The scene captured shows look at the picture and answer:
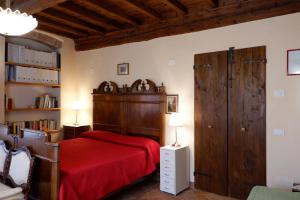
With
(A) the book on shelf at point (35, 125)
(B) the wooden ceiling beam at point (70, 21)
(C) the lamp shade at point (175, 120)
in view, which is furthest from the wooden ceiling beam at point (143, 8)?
(A) the book on shelf at point (35, 125)

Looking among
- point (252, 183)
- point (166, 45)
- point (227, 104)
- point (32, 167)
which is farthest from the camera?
point (166, 45)

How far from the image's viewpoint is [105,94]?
4562 mm

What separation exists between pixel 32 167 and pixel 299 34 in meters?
3.36

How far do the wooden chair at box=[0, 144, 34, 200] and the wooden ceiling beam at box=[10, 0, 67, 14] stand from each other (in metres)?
1.67

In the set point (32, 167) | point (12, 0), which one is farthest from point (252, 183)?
point (12, 0)

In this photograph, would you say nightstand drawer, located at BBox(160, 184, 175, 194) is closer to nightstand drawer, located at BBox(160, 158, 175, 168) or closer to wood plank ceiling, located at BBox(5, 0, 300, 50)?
nightstand drawer, located at BBox(160, 158, 175, 168)

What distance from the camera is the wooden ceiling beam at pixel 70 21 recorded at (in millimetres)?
3716

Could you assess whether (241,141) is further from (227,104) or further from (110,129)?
(110,129)

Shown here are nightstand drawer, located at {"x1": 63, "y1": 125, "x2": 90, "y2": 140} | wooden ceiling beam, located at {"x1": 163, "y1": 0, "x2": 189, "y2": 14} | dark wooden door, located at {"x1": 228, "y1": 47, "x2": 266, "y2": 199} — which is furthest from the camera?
nightstand drawer, located at {"x1": 63, "y1": 125, "x2": 90, "y2": 140}

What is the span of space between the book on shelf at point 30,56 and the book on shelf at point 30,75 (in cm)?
13

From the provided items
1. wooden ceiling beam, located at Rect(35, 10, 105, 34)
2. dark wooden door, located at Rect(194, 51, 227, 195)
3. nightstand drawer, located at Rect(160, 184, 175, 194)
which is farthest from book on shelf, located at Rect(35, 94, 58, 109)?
dark wooden door, located at Rect(194, 51, 227, 195)

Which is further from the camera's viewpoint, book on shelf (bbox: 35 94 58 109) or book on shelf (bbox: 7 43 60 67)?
book on shelf (bbox: 35 94 58 109)

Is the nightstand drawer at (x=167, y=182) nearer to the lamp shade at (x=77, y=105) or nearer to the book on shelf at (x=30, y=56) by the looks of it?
the lamp shade at (x=77, y=105)

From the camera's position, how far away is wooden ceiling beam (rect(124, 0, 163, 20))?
3245 mm
